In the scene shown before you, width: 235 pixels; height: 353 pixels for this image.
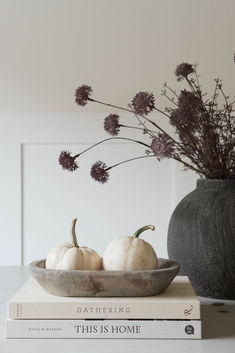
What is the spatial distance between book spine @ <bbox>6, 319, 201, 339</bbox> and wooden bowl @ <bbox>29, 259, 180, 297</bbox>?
0.05 m

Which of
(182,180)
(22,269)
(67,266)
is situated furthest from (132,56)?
(67,266)

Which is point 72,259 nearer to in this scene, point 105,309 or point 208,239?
point 105,309

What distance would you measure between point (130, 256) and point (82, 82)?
56.0 inches

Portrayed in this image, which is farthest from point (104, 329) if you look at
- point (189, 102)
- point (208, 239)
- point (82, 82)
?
point (82, 82)

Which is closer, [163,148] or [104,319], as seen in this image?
[104,319]

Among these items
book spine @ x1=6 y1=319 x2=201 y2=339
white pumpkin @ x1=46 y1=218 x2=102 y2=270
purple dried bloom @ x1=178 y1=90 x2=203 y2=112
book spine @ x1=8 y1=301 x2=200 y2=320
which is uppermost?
purple dried bloom @ x1=178 y1=90 x2=203 y2=112

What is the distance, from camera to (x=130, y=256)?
2.97ft

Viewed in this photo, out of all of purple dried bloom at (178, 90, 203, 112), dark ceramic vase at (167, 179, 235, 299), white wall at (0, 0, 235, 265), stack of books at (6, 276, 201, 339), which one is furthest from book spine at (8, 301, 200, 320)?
white wall at (0, 0, 235, 265)

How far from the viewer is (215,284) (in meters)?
1.07

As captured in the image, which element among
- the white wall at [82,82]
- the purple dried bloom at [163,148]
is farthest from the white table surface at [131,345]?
the white wall at [82,82]

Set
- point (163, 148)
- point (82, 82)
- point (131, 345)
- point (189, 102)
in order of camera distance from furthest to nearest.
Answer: point (82, 82) < point (189, 102) < point (163, 148) < point (131, 345)

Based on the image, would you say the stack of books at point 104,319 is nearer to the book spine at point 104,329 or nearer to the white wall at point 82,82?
the book spine at point 104,329

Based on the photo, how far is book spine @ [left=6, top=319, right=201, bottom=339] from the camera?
2.79ft

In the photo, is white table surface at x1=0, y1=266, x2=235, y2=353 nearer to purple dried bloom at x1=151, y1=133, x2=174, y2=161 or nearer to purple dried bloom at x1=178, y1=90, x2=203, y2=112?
purple dried bloom at x1=151, y1=133, x2=174, y2=161
